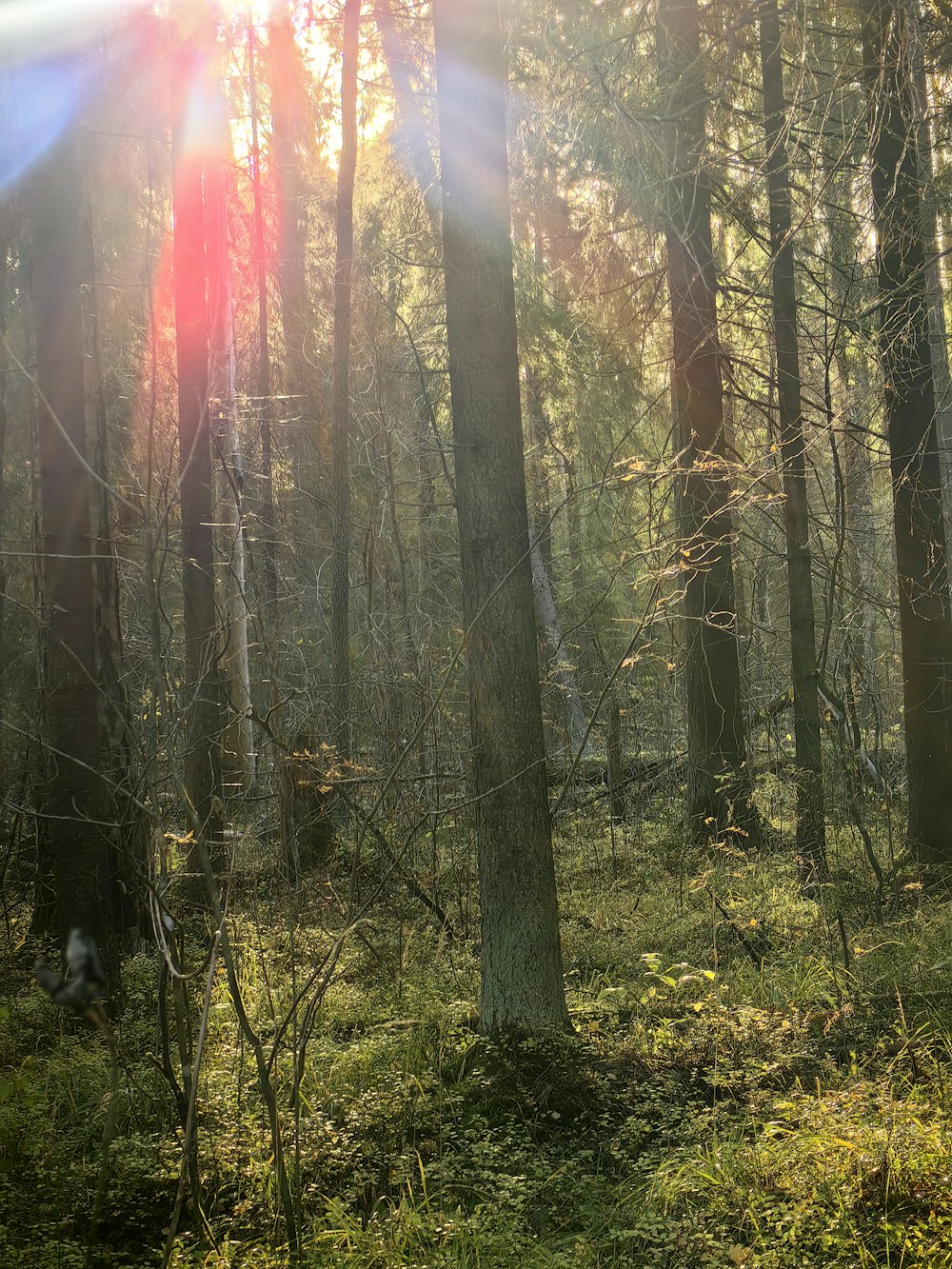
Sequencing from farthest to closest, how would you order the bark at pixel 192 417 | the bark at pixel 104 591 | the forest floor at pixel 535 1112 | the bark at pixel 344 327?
the bark at pixel 344 327 → the bark at pixel 192 417 → the bark at pixel 104 591 → the forest floor at pixel 535 1112

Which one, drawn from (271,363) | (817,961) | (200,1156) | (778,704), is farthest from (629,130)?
(271,363)

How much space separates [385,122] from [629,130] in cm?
748

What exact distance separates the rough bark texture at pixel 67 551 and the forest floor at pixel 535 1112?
0.79m

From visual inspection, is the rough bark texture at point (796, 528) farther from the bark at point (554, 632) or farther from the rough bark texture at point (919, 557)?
the bark at point (554, 632)

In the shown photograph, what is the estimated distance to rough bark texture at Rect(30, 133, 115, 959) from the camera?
5.81 meters

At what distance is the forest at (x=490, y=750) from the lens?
352cm

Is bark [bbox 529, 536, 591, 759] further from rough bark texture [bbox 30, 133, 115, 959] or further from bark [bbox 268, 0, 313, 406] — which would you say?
rough bark texture [bbox 30, 133, 115, 959]

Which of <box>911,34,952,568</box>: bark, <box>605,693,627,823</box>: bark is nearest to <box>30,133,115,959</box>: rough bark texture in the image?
<box>911,34,952,568</box>: bark

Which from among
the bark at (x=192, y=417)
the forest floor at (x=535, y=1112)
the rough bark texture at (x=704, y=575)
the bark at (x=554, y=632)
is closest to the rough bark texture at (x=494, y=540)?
the forest floor at (x=535, y=1112)

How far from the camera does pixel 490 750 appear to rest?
482 cm

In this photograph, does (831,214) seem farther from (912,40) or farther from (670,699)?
(670,699)

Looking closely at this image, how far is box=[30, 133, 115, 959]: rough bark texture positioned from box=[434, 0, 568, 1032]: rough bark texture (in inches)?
98.6

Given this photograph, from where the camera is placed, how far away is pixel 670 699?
11789 mm

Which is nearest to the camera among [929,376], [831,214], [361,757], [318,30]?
[929,376]
